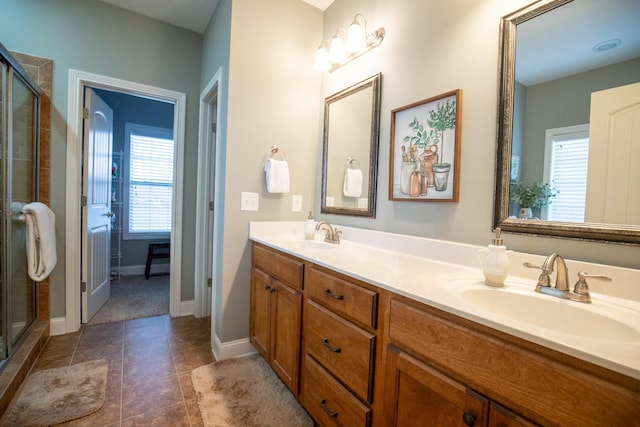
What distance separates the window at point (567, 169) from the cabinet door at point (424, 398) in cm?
71

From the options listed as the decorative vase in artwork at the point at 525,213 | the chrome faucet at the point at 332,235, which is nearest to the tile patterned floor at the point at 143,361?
the chrome faucet at the point at 332,235

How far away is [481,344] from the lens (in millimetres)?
702

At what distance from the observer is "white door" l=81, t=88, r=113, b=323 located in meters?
2.46

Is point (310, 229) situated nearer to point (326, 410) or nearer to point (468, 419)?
point (326, 410)

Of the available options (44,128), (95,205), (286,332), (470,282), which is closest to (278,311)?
(286,332)

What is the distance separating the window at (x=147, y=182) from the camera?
400cm

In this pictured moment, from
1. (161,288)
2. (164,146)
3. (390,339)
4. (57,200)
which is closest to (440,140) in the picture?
(390,339)

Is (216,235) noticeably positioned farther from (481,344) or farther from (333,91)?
(481,344)

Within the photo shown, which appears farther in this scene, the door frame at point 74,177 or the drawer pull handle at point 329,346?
the door frame at point 74,177

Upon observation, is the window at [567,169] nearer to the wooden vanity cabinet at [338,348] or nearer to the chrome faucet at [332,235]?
the wooden vanity cabinet at [338,348]

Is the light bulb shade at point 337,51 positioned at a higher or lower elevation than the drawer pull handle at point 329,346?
higher

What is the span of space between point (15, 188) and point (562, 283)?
294 cm

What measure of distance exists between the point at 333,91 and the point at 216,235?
4.56 ft

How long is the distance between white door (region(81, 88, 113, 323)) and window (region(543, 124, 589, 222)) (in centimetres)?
316
